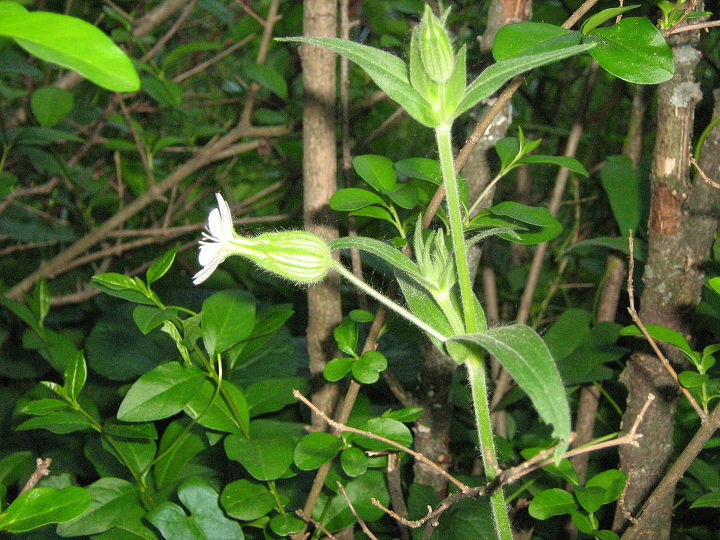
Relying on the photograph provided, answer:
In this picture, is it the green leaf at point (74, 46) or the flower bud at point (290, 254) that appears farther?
the flower bud at point (290, 254)

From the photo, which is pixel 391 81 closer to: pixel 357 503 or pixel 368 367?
pixel 368 367

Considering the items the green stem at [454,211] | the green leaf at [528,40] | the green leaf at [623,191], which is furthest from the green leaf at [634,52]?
the green leaf at [623,191]

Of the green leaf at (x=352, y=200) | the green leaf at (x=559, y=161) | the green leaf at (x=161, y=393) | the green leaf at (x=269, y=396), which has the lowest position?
the green leaf at (x=269, y=396)

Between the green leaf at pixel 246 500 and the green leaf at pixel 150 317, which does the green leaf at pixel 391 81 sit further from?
the green leaf at pixel 246 500

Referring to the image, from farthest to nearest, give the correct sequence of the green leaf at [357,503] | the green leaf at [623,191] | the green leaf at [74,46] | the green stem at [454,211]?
the green leaf at [623,191]
the green leaf at [357,503]
the green stem at [454,211]
the green leaf at [74,46]

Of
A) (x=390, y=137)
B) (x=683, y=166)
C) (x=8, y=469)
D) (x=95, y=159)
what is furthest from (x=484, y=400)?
(x=95, y=159)

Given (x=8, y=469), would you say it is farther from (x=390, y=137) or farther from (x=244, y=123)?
(x=390, y=137)

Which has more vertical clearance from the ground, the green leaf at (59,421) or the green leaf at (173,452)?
the green leaf at (59,421)
